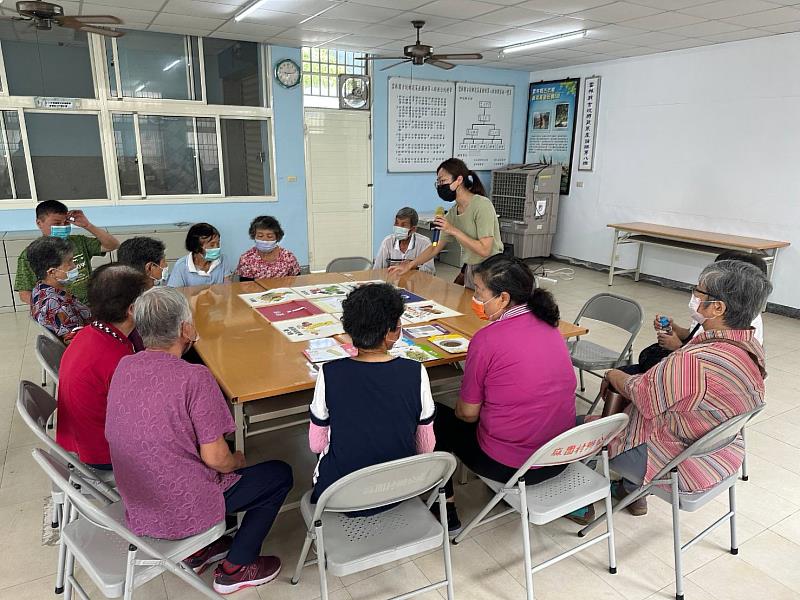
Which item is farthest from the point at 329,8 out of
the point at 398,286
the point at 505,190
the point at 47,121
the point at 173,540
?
the point at 173,540

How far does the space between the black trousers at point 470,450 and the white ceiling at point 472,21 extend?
12.2ft

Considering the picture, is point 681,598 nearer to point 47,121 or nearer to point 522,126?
point 47,121

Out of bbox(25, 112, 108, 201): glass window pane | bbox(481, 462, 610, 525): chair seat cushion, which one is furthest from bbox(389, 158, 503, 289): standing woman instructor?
bbox(25, 112, 108, 201): glass window pane

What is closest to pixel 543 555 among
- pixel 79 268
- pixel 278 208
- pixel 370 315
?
pixel 370 315

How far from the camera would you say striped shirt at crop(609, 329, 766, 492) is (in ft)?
6.03

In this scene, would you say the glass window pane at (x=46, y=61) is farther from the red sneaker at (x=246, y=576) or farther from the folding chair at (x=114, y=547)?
the red sneaker at (x=246, y=576)

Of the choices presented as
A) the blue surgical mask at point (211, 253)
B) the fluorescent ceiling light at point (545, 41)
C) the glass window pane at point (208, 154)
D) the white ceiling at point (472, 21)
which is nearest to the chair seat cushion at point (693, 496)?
the blue surgical mask at point (211, 253)

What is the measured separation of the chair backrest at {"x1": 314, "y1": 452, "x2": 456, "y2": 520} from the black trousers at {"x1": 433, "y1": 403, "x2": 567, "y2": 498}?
0.38m

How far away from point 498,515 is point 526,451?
509 mm

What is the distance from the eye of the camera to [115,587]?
1.49 m

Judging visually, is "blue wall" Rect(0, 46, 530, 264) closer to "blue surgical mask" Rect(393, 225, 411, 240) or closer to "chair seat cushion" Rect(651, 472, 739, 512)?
"blue surgical mask" Rect(393, 225, 411, 240)

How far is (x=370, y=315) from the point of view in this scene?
5.49 feet

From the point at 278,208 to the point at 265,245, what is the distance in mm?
3218

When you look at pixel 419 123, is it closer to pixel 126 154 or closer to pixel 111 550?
pixel 126 154
